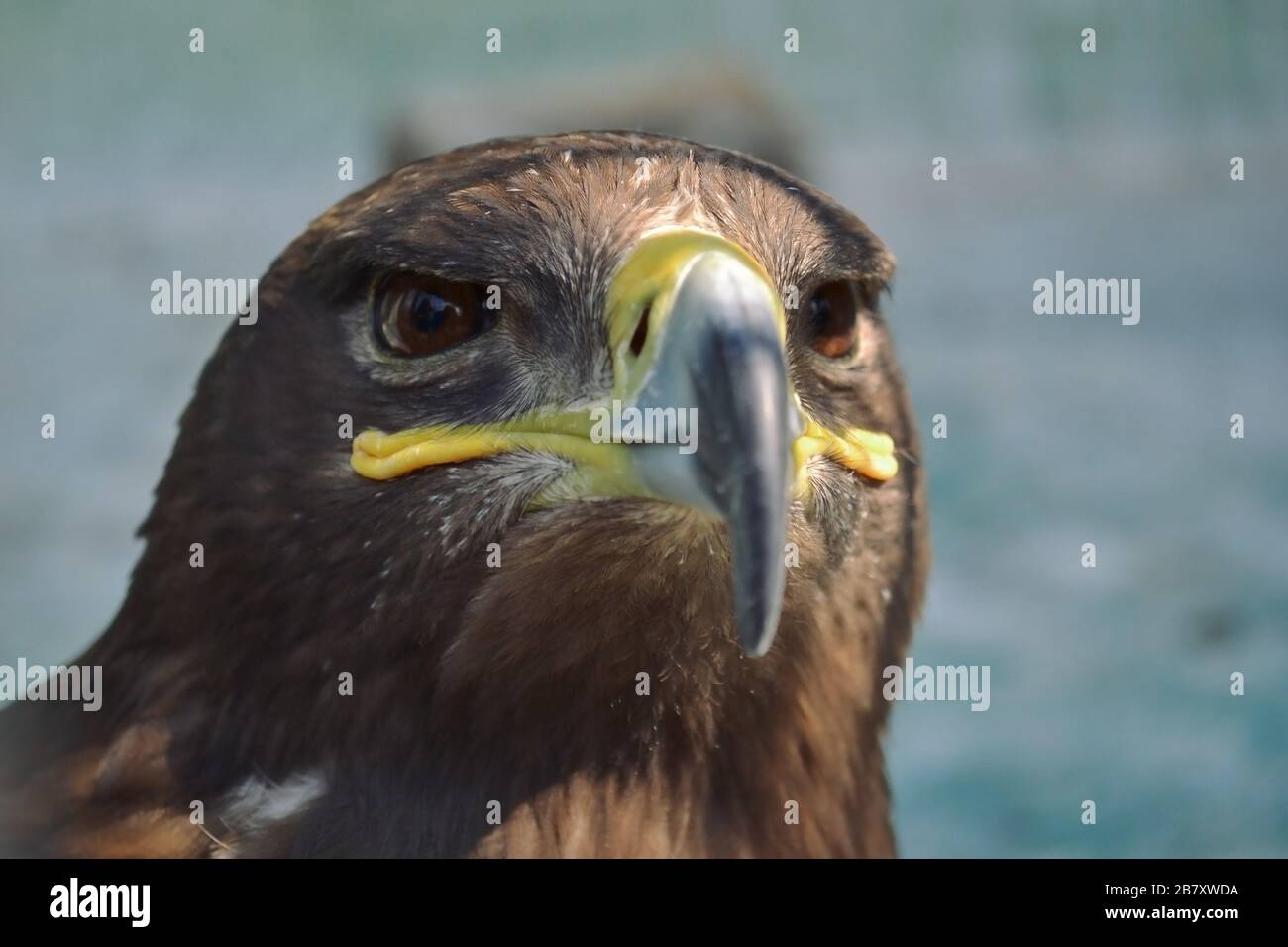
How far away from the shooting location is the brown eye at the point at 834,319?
256cm

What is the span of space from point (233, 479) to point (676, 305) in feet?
2.78

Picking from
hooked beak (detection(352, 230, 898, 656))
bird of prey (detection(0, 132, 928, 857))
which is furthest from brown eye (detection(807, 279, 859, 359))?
hooked beak (detection(352, 230, 898, 656))

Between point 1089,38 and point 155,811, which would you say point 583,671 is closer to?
point 155,811

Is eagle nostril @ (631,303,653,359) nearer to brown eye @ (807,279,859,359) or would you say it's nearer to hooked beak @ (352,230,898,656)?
hooked beak @ (352,230,898,656)

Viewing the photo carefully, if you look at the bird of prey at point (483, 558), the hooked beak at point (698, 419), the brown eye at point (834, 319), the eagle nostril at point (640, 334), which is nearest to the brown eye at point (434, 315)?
the bird of prey at point (483, 558)

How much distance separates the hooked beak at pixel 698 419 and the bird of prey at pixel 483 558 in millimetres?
11

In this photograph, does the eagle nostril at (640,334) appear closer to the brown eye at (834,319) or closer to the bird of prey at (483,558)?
the bird of prey at (483,558)

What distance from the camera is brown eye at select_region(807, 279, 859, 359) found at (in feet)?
8.40

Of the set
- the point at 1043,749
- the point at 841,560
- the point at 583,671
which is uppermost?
the point at 841,560

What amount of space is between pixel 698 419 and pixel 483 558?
1.60 ft

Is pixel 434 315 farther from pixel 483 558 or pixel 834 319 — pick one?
pixel 834 319

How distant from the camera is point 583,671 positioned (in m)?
2.41

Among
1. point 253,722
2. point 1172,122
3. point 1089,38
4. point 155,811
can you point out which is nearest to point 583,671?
point 253,722

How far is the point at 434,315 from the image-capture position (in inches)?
92.8
